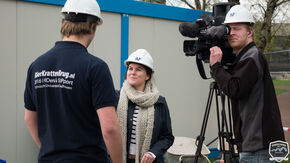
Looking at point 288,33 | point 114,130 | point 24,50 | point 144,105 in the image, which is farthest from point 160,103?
point 288,33

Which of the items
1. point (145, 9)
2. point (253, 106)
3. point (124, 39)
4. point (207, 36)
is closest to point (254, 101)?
point (253, 106)

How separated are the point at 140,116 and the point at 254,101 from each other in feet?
3.20

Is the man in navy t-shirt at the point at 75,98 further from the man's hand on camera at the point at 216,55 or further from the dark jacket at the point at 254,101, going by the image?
the man's hand on camera at the point at 216,55

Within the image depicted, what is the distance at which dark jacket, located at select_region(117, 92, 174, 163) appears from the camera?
2830mm

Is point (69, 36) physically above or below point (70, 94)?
above

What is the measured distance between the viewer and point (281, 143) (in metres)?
2.42

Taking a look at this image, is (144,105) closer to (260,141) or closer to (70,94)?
(260,141)

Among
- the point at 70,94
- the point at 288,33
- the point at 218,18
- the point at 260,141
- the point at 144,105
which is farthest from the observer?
the point at 288,33

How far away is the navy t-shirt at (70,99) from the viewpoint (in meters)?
1.69

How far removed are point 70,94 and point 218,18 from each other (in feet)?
7.26

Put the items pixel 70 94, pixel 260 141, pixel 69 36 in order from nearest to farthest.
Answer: pixel 70 94
pixel 69 36
pixel 260 141

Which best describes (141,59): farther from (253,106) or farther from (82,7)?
(82,7)

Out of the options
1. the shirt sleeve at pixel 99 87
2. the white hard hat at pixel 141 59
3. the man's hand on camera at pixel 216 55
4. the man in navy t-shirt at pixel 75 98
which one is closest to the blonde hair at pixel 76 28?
the man in navy t-shirt at pixel 75 98

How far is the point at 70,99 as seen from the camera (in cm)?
169
